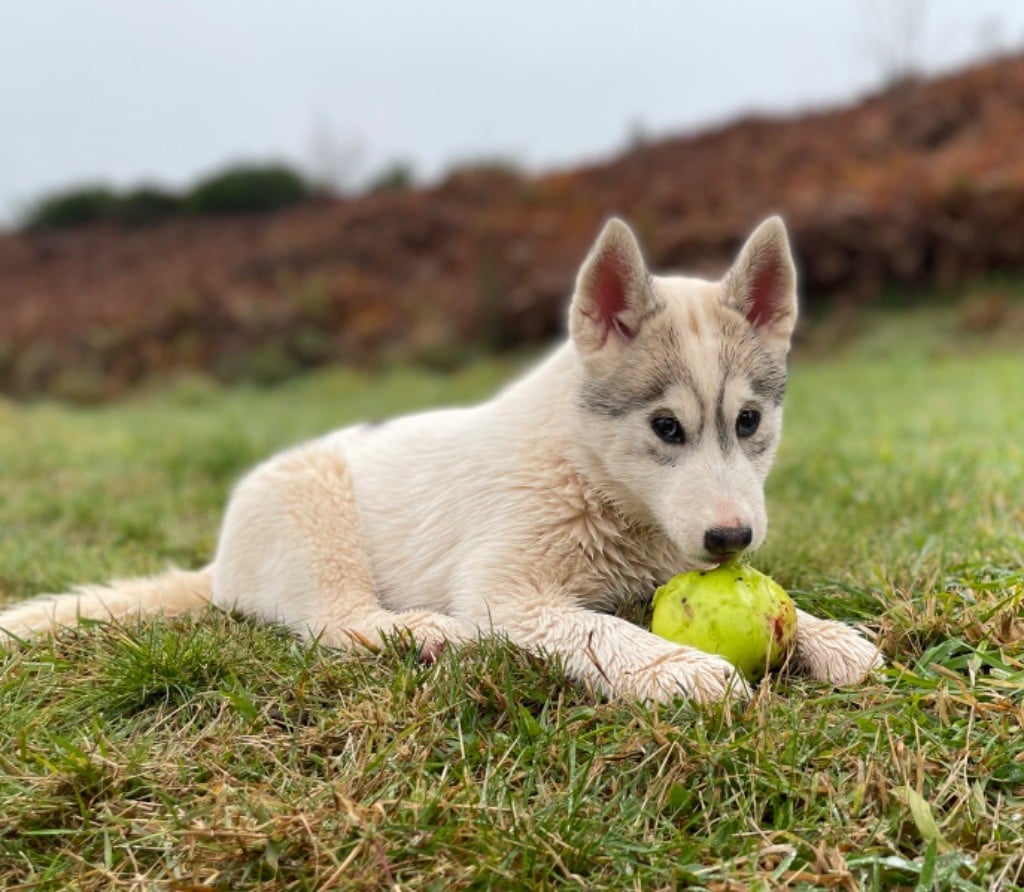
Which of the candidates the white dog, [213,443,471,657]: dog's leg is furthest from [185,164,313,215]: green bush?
the white dog

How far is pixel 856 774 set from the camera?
244 cm

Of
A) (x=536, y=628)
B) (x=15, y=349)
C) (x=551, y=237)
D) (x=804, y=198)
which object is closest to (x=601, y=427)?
(x=536, y=628)

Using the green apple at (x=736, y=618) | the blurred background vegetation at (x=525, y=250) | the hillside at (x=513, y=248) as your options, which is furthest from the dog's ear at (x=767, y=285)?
the hillside at (x=513, y=248)

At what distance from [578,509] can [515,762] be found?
1.17 m

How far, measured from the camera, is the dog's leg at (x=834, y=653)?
294 cm

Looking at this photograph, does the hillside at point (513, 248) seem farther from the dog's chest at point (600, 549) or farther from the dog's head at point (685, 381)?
→ the dog's chest at point (600, 549)

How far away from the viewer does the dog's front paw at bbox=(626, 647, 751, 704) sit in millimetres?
2762

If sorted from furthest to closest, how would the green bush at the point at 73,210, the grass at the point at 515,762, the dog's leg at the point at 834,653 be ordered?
the green bush at the point at 73,210
the dog's leg at the point at 834,653
the grass at the point at 515,762

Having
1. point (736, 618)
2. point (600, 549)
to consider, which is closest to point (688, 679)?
point (736, 618)

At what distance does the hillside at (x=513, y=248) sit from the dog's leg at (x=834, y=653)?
1486 cm

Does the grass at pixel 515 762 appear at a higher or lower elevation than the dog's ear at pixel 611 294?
lower

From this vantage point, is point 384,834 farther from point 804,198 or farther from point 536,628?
point 804,198

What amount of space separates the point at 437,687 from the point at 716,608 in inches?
35.9

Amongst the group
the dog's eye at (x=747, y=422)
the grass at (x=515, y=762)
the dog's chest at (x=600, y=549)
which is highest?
the dog's eye at (x=747, y=422)
